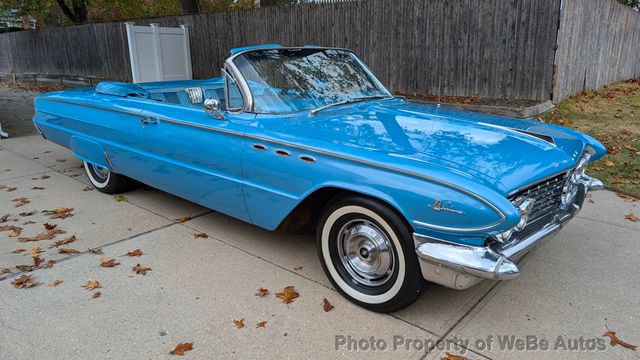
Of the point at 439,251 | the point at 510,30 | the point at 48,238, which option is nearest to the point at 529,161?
the point at 439,251

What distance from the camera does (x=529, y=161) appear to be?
293cm

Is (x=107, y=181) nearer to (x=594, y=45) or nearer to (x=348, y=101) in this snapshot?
(x=348, y=101)

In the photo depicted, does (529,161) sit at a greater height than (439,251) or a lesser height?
greater

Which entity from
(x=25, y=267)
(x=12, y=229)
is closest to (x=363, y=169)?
(x=25, y=267)

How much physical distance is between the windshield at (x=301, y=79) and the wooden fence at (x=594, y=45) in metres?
5.60

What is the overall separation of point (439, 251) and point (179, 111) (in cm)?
265

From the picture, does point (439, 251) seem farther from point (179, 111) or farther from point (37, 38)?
point (37, 38)

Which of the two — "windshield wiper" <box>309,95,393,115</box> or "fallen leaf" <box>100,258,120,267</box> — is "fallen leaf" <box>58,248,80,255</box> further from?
"windshield wiper" <box>309,95,393,115</box>

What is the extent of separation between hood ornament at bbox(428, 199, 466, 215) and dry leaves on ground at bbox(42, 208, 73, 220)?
391 centimetres

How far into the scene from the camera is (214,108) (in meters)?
3.68

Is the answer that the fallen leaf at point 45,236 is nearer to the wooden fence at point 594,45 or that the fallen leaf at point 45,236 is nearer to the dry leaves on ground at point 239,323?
the dry leaves on ground at point 239,323

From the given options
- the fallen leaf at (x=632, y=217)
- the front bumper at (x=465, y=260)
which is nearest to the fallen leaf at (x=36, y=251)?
the front bumper at (x=465, y=260)

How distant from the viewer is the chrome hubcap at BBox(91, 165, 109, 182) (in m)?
5.46

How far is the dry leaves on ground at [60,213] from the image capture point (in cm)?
480
